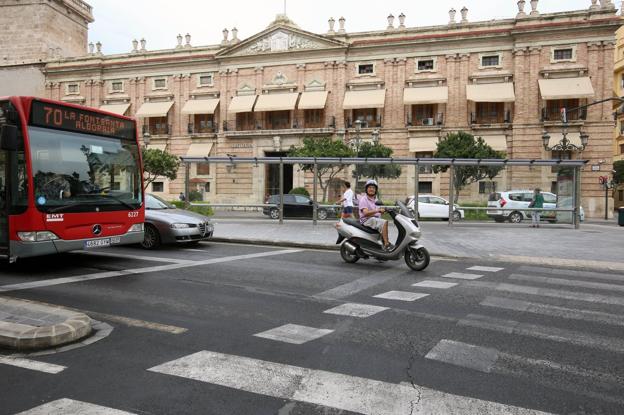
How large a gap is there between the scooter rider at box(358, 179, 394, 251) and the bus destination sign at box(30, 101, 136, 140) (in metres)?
A: 4.78

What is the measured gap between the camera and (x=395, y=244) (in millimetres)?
9016

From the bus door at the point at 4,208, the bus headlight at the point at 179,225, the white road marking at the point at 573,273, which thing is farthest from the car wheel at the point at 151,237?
the white road marking at the point at 573,273

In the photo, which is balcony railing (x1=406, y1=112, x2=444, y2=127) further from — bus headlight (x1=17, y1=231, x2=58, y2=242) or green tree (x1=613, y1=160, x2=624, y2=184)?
bus headlight (x1=17, y1=231, x2=58, y2=242)

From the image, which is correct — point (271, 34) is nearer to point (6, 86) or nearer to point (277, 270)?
point (6, 86)

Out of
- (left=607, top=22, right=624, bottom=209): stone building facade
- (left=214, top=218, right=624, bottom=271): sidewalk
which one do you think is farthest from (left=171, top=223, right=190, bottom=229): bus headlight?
(left=607, top=22, right=624, bottom=209): stone building facade

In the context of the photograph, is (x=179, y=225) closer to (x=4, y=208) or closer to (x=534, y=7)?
(x=4, y=208)

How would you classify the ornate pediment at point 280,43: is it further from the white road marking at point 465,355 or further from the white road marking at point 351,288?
the white road marking at point 465,355

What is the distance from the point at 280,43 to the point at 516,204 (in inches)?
1084

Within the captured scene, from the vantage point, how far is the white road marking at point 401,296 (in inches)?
247

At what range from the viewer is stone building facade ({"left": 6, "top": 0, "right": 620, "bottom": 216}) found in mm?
33125

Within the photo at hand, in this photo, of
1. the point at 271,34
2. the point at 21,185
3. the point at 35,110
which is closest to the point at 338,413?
the point at 21,185

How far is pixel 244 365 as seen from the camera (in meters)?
3.73

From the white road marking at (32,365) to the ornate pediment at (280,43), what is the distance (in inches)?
1450

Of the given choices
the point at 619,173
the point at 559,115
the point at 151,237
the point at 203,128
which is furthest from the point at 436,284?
the point at 619,173
